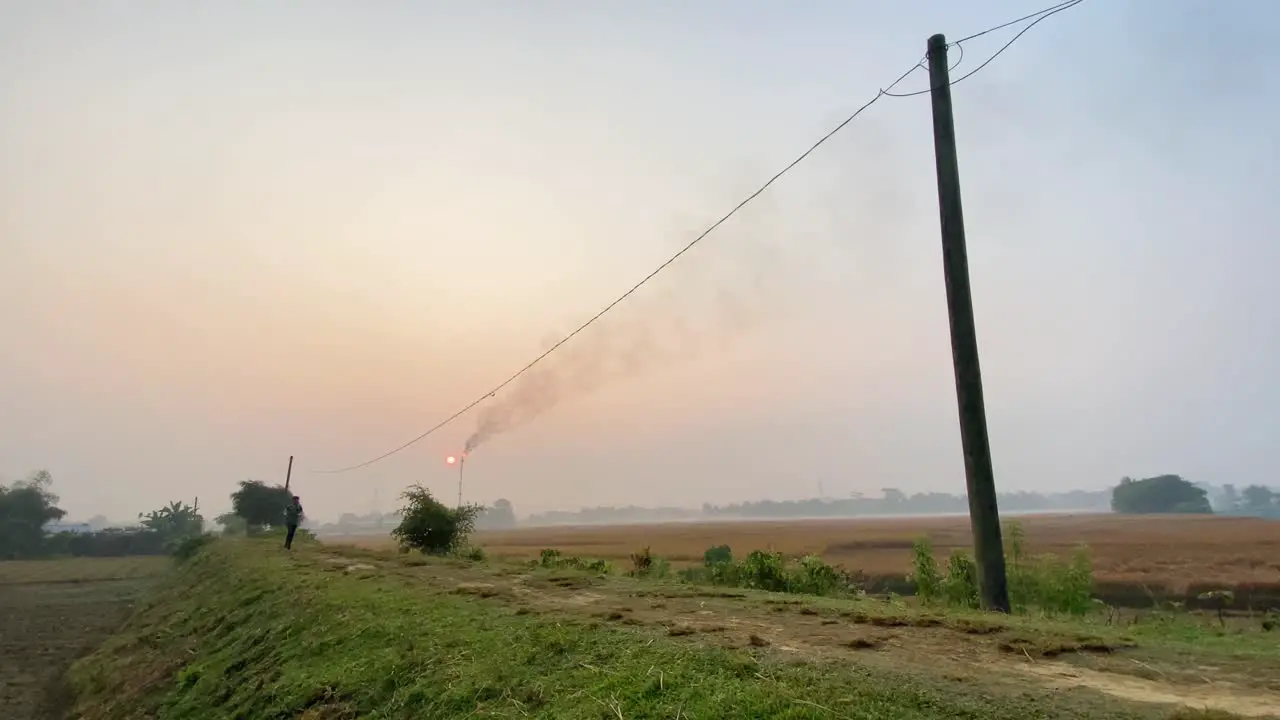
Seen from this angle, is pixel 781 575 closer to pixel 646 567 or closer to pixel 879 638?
pixel 646 567

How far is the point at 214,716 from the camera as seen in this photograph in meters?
9.91

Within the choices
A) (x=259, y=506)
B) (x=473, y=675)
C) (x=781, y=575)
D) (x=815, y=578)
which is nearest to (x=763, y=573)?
(x=781, y=575)

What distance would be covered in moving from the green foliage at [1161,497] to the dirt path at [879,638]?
140 metres

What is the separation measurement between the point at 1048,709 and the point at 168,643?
Answer: 2061cm

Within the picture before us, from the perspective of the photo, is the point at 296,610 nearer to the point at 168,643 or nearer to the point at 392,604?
the point at 392,604

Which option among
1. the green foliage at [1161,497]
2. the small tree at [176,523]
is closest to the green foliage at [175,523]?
the small tree at [176,523]

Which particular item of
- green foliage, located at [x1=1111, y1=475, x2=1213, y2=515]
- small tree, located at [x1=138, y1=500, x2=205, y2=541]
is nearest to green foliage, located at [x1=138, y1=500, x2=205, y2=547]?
small tree, located at [x1=138, y1=500, x2=205, y2=541]

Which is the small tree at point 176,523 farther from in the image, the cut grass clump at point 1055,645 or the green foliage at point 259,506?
the cut grass clump at point 1055,645

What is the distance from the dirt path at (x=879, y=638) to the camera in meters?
4.84

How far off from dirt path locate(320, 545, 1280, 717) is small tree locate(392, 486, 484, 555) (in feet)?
64.3

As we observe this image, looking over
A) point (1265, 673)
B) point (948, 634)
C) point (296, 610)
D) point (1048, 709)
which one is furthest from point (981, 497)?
point (296, 610)

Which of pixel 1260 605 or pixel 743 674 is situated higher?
pixel 743 674

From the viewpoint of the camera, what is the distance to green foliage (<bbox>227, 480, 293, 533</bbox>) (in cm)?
6956

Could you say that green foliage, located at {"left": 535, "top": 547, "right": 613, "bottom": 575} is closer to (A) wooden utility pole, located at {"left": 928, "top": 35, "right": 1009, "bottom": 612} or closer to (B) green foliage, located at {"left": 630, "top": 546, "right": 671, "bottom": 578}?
(B) green foliage, located at {"left": 630, "top": 546, "right": 671, "bottom": 578}
